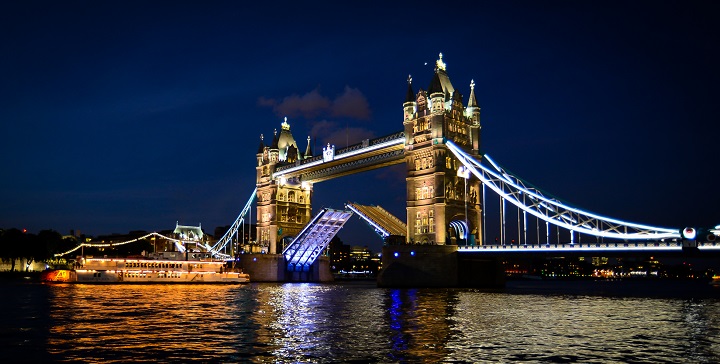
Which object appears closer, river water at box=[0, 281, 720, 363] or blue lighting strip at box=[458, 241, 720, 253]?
river water at box=[0, 281, 720, 363]

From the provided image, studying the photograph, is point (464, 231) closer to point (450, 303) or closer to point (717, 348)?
point (450, 303)

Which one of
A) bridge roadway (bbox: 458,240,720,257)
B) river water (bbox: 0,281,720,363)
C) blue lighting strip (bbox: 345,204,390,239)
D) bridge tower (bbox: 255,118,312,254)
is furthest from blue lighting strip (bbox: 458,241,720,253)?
bridge tower (bbox: 255,118,312,254)

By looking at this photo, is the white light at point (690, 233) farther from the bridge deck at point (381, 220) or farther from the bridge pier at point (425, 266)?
the bridge deck at point (381, 220)

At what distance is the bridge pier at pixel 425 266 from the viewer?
5897cm

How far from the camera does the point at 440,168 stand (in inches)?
2479

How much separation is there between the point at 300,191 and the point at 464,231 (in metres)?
32.8

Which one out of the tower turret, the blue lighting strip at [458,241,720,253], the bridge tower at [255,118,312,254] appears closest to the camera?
the blue lighting strip at [458,241,720,253]

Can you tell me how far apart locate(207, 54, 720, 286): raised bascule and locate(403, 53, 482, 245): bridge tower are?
0.09 metres

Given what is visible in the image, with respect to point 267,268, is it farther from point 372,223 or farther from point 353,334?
point 353,334

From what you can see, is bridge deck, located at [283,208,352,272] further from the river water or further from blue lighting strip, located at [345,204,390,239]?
the river water

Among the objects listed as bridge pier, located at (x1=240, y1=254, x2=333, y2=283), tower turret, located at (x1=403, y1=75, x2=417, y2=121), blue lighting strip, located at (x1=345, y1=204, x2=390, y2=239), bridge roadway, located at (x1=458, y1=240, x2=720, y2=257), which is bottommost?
bridge pier, located at (x1=240, y1=254, x2=333, y2=283)

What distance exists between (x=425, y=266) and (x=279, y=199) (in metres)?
34.8

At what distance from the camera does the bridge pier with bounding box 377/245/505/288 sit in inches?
2322

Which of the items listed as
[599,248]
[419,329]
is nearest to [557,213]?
[599,248]
